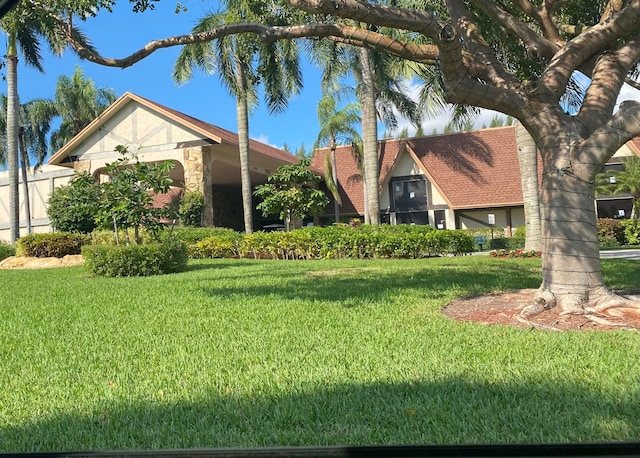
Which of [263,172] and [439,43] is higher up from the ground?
[263,172]

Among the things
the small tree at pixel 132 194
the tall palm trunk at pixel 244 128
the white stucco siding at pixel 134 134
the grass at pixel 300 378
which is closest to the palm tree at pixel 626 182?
the tall palm trunk at pixel 244 128

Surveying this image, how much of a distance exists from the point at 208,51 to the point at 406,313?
18829 mm

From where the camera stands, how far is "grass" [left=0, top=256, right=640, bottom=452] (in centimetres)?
271

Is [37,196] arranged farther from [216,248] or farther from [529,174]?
[529,174]

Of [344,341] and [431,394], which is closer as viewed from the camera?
[431,394]

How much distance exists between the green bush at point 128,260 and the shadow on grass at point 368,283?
6.20 ft

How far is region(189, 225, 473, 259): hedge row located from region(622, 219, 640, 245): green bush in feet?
33.4

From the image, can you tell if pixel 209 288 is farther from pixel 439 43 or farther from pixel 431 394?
pixel 431 394

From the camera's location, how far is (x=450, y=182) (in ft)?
95.0

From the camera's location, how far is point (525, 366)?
149 inches

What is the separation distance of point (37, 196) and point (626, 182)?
3770cm

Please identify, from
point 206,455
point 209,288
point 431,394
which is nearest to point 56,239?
point 209,288

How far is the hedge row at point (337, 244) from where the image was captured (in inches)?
669

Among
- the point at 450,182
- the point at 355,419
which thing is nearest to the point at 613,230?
the point at 450,182
